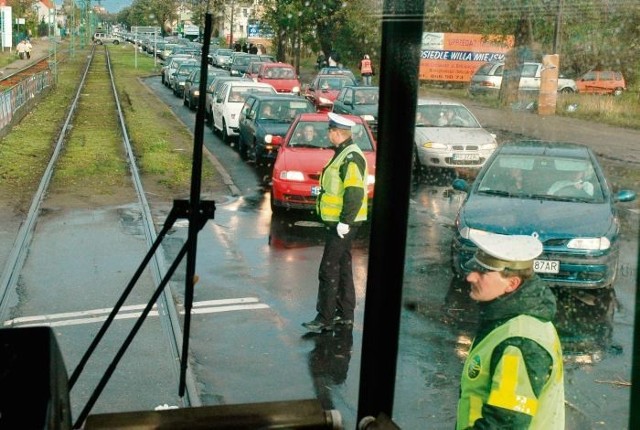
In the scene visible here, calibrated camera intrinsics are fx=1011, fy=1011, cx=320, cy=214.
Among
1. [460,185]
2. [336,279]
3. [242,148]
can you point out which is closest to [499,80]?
[460,185]

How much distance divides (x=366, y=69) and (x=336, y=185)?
16.3 feet

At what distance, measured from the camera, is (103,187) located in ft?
51.4

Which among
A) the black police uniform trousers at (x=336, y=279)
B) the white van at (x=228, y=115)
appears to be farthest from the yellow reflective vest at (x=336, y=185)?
the white van at (x=228, y=115)

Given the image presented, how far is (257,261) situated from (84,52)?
1641 inches

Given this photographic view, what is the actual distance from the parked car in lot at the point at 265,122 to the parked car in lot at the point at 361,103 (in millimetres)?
4163

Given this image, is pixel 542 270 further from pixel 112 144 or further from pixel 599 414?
pixel 112 144

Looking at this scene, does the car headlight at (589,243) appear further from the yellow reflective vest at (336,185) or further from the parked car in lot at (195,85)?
the yellow reflective vest at (336,185)

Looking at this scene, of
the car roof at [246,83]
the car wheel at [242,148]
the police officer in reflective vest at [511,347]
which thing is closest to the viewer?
the police officer in reflective vest at [511,347]

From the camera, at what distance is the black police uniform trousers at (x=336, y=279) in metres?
7.90

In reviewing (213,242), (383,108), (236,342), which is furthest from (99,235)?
(383,108)

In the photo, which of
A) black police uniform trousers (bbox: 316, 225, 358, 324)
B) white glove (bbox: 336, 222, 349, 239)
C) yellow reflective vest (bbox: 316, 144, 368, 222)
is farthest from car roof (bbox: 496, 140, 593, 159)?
black police uniform trousers (bbox: 316, 225, 358, 324)

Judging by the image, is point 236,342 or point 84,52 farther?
point 84,52

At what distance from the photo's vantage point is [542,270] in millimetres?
2469

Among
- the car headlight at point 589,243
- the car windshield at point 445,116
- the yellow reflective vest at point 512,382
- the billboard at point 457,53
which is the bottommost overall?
the yellow reflective vest at point 512,382
